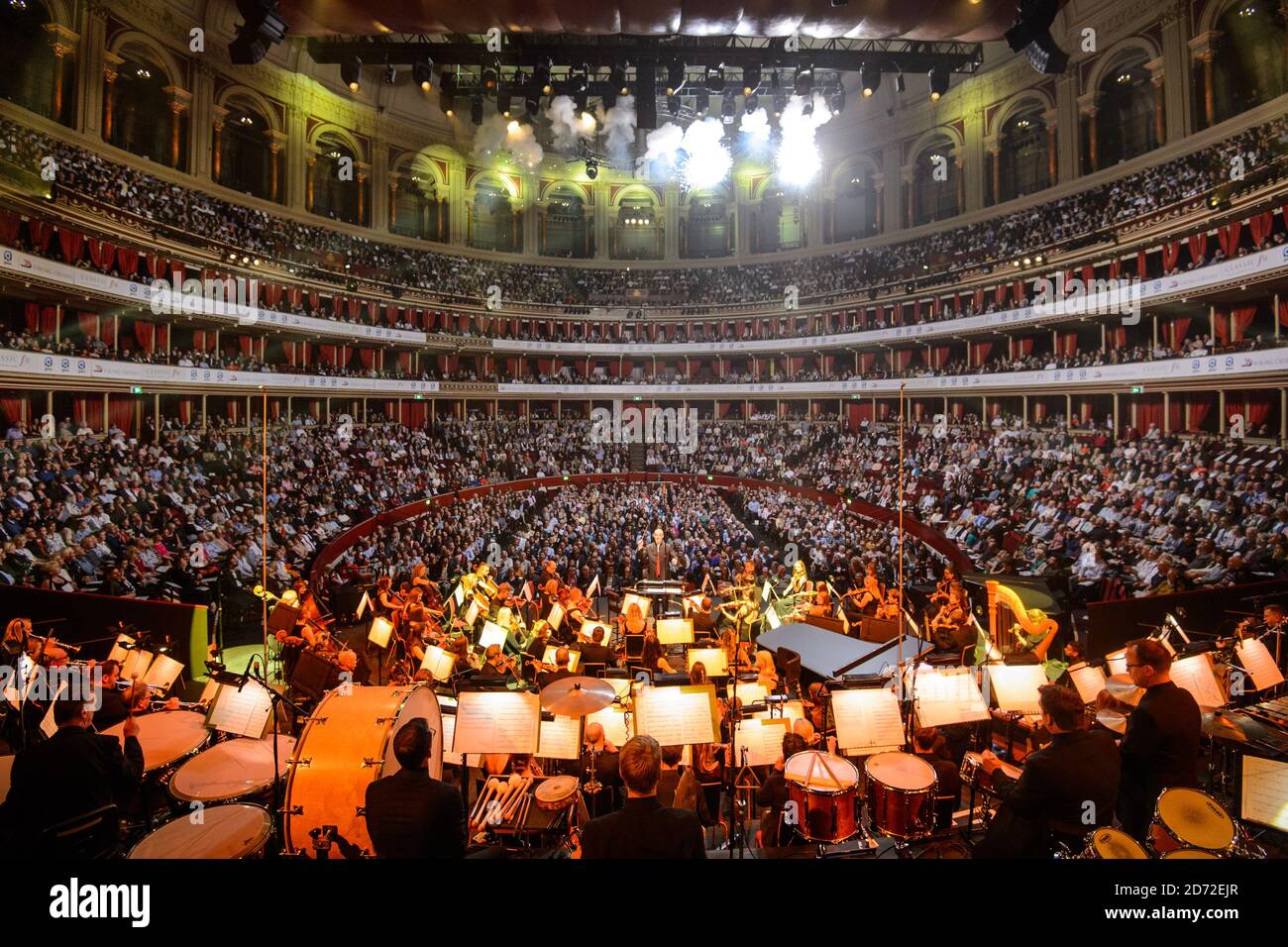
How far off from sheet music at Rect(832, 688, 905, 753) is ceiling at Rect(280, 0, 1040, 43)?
10.1m

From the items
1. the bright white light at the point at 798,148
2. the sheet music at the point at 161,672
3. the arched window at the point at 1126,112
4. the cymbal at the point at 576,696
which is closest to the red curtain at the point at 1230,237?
the arched window at the point at 1126,112

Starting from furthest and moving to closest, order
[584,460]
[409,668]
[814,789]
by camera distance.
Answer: [584,460]
[409,668]
[814,789]

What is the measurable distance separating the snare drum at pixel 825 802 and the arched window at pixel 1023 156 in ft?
87.4

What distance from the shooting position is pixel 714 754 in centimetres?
543

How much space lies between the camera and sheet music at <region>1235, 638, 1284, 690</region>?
5770 mm

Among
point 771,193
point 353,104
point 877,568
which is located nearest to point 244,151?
point 353,104

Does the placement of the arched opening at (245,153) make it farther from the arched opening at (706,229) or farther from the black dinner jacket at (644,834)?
the black dinner jacket at (644,834)

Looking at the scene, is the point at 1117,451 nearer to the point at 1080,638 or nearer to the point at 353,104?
the point at 1080,638

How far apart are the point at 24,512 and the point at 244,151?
19.1 meters

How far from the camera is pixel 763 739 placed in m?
5.16

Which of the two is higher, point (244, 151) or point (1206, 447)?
point (244, 151)

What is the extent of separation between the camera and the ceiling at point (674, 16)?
380 inches

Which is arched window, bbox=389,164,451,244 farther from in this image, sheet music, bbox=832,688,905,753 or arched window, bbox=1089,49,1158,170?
sheet music, bbox=832,688,905,753

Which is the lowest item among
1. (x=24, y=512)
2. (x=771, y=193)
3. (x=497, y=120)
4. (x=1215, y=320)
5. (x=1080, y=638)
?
(x=1080, y=638)
